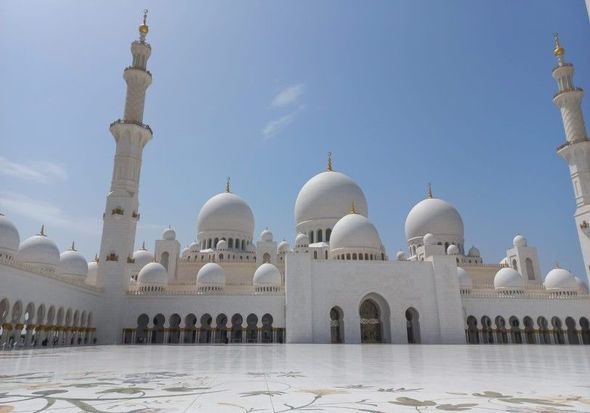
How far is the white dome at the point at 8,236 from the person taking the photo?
21.5m

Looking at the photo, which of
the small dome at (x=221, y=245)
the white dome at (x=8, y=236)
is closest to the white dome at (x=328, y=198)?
the small dome at (x=221, y=245)

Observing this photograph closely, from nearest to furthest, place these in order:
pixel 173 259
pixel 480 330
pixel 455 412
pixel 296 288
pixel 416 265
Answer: pixel 455 412 < pixel 296 288 < pixel 416 265 < pixel 480 330 < pixel 173 259

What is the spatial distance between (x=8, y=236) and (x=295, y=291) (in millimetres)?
15412

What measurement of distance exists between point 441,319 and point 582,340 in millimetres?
10587

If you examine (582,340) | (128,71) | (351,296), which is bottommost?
(582,340)

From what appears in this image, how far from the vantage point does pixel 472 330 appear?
25953 millimetres

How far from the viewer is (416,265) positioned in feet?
77.7

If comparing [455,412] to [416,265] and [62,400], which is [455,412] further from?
[416,265]

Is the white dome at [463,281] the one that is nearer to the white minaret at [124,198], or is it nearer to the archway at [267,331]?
the archway at [267,331]

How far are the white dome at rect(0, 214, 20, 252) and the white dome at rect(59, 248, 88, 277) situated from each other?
211 inches

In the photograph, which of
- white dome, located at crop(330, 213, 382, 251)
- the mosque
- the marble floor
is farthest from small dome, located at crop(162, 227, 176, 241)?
the marble floor

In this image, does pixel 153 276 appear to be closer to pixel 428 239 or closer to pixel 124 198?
pixel 124 198

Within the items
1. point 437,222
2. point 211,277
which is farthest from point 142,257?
point 437,222

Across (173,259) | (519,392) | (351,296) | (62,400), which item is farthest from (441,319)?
(62,400)
